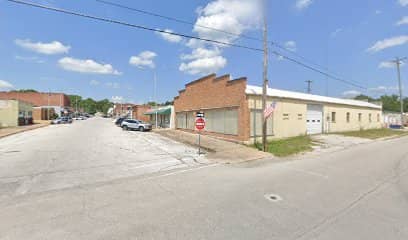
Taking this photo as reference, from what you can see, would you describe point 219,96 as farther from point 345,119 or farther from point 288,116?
point 345,119

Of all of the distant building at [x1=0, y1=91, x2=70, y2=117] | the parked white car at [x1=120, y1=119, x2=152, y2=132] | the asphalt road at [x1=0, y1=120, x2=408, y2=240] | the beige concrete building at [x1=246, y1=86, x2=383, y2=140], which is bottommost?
the asphalt road at [x1=0, y1=120, x2=408, y2=240]

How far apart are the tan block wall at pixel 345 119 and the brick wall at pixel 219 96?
496 inches

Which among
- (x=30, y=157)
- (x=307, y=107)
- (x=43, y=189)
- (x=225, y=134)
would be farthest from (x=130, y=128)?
(x=43, y=189)

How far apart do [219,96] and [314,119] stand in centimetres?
1070

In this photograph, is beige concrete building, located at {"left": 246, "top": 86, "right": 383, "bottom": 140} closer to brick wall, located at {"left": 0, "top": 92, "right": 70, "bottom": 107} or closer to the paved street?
the paved street

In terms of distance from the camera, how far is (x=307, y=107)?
2191cm

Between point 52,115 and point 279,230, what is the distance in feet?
262

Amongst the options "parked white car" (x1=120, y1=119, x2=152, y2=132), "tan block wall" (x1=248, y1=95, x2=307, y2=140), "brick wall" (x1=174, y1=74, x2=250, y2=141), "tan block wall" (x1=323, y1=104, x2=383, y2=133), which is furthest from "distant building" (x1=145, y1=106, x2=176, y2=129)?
"tan block wall" (x1=323, y1=104, x2=383, y2=133)

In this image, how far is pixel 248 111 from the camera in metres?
Answer: 16.5

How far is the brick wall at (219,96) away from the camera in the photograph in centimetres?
1667

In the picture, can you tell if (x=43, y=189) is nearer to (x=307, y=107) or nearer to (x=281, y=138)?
(x=281, y=138)

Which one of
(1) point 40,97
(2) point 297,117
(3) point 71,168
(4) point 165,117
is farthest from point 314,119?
(1) point 40,97

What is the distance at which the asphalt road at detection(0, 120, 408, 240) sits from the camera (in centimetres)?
384

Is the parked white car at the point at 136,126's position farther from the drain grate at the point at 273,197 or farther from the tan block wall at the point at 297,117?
the drain grate at the point at 273,197
